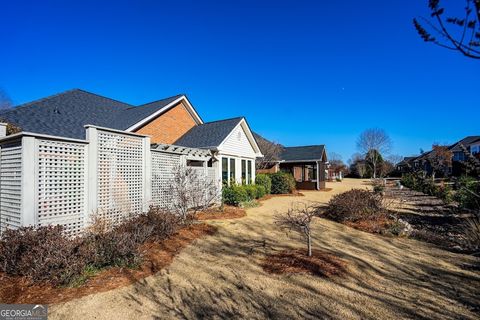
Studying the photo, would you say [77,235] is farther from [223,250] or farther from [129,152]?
[223,250]

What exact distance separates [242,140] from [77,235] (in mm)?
12276

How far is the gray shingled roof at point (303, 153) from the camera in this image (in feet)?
88.0

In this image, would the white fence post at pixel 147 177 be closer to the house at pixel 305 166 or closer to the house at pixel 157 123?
the house at pixel 157 123

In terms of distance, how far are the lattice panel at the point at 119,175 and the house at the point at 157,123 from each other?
13.9ft

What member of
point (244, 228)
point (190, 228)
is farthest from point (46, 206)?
point (244, 228)

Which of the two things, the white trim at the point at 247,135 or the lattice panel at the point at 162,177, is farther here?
the white trim at the point at 247,135

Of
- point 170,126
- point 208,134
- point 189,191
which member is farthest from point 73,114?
point 189,191

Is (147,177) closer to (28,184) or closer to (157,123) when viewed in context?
(28,184)

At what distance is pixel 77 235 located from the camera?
652 centimetres

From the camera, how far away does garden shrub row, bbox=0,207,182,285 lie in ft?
15.0

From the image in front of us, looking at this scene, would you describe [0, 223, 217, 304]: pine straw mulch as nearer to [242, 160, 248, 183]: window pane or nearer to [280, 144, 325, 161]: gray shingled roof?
[242, 160, 248, 183]: window pane

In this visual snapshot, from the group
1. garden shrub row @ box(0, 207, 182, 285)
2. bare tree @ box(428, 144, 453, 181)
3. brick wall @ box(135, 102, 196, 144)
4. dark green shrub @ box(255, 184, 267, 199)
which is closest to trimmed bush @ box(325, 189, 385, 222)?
bare tree @ box(428, 144, 453, 181)

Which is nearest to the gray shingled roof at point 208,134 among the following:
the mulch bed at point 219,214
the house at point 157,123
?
the house at point 157,123

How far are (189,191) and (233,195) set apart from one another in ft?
14.9
